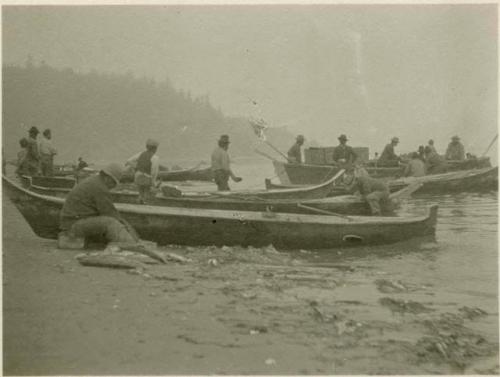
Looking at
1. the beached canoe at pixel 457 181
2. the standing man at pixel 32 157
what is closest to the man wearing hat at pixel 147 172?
the standing man at pixel 32 157

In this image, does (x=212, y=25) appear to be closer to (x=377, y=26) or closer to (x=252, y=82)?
(x=377, y=26)

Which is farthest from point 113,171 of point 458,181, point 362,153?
point 362,153

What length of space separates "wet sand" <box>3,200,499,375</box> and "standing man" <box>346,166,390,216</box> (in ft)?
10.6

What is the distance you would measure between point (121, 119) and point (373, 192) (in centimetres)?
5074

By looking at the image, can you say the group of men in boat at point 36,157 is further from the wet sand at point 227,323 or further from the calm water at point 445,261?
the calm water at point 445,261

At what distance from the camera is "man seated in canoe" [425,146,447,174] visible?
61.3ft

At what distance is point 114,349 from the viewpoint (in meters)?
4.39

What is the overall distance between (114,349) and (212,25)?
695 cm

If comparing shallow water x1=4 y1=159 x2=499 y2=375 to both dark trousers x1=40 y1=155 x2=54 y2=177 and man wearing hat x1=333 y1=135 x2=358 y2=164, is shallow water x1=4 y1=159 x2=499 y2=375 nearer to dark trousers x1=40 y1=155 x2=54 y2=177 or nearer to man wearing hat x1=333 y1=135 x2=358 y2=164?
dark trousers x1=40 y1=155 x2=54 y2=177

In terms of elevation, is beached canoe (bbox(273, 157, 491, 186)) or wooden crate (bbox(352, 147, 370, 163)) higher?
wooden crate (bbox(352, 147, 370, 163))

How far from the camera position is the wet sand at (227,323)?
4391 millimetres

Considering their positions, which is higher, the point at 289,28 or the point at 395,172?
the point at 289,28

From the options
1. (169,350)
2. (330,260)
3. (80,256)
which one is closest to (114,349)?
(169,350)

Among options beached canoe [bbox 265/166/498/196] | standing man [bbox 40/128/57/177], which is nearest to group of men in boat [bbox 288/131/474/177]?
beached canoe [bbox 265/166/498/196]
